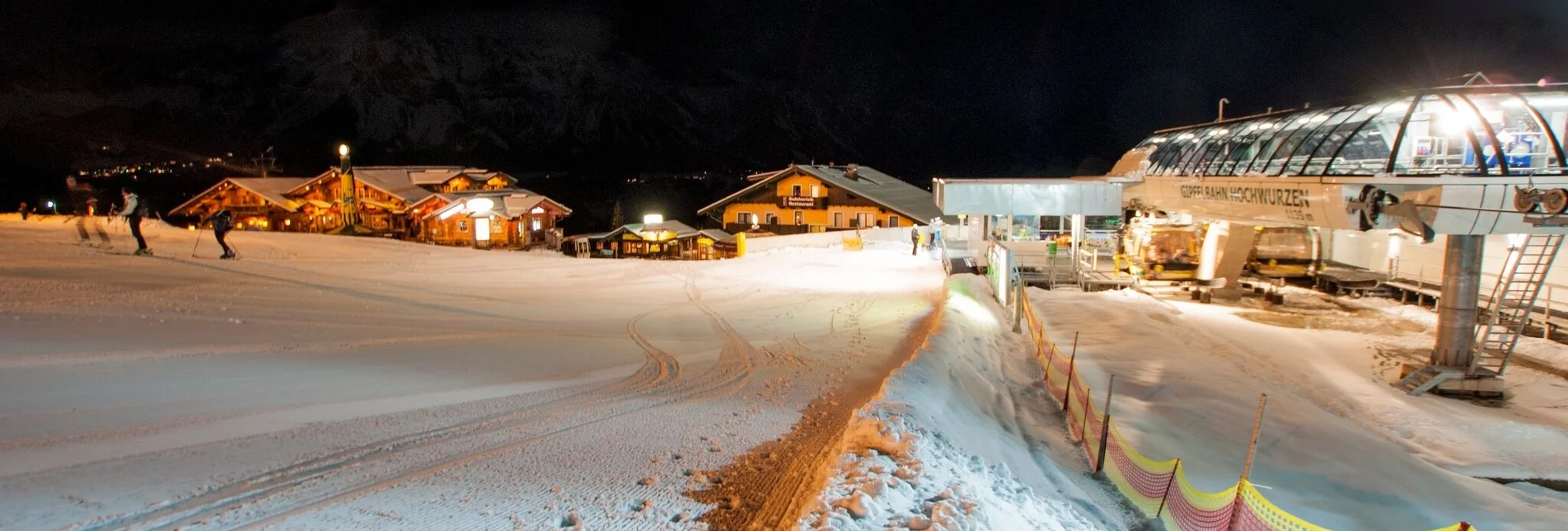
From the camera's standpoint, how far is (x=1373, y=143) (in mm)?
16312

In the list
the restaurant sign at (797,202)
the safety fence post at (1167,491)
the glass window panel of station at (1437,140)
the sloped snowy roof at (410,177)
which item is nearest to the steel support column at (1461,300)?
the glass window panel of station at (1437,140)

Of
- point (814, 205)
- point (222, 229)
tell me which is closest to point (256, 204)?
point (814, 205)

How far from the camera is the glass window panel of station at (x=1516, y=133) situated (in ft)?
40.3

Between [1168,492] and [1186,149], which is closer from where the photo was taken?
[1168,492]

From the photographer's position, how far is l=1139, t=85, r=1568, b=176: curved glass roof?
12289 millimetres

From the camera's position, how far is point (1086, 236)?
115ft

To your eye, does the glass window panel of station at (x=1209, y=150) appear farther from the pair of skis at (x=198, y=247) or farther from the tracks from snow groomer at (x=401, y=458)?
the pair of skis at (x=198, y=247)

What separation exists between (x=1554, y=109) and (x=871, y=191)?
127 ft

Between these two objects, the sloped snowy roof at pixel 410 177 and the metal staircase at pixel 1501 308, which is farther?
the sloped snowy roof at pixel 410 177

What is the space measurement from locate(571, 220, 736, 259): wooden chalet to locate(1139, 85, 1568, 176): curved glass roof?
1011 inches

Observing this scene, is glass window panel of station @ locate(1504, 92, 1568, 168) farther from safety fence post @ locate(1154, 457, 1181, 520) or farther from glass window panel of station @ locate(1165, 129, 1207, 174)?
glass window panel of station @ locate(1165, 129, 1207, 174)

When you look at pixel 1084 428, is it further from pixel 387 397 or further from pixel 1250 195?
pixel 1250 195

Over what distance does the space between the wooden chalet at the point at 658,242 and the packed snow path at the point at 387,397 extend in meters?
24.5

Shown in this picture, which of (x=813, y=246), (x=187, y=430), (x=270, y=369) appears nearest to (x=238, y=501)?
(x=187, y=430)
